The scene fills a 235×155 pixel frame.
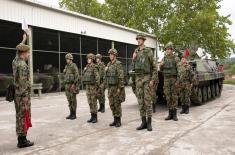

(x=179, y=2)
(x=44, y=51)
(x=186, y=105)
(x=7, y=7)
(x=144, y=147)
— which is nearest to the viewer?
(x=144, y=147)

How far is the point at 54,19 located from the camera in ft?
63.1

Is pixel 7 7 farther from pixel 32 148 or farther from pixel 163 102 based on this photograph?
pixel 32 148

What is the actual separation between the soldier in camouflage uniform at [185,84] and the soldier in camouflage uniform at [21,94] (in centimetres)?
541

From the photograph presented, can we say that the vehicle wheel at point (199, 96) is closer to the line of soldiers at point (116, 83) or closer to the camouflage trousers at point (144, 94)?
the line of soldiers at point (116, 83)

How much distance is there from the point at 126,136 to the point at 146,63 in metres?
1.65

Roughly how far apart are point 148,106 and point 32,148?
265cm

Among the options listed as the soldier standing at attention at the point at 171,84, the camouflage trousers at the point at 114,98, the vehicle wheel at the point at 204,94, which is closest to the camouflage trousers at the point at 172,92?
the soldier standing at attention at the point at 171,84

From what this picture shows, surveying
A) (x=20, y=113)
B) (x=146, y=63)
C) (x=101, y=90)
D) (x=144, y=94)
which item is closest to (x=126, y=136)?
(x=144, y=94)

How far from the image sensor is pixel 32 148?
6012 mm

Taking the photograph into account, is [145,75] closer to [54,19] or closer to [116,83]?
[116,83]

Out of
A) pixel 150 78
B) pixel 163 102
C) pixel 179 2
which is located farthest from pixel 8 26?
pixel 179 2

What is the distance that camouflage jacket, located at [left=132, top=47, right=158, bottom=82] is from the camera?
7.39 m

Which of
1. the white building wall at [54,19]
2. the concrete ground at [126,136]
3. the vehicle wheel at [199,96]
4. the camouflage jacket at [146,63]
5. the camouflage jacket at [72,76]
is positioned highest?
the white building wall at [54,19]

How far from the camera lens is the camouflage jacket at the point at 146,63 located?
7387 millimetres
